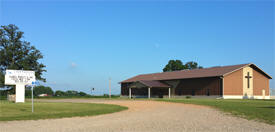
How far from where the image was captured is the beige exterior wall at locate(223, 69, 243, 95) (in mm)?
46469

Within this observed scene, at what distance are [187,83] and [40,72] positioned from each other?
2968 cm

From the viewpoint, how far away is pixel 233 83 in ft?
155

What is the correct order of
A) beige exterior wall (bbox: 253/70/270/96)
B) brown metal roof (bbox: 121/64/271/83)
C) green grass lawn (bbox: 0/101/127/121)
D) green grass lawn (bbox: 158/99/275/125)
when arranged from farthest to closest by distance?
1. beige exterior wall (bbox: 253/70/270/96)
2. brown metal roof (bbox: 121/64/271/83)
3. green grass lawn (bbox: 0/101/127/121)
4. green grass lawn (bbox: 158/99/275/125)

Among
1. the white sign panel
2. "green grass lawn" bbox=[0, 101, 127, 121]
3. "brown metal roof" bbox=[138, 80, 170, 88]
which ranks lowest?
"green grass lawn" bbox=[0, 101, 127, 121]

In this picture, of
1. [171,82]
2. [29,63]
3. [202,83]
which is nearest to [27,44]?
[29,63]

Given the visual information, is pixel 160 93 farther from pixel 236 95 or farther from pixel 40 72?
pixel 40 72

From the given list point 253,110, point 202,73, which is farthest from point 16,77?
point 202,73

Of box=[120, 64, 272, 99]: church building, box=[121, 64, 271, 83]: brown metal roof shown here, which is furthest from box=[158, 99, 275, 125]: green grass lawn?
box=[121, 64, 271, 83]: brown metal roof

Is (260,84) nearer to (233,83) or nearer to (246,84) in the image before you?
(246,84)

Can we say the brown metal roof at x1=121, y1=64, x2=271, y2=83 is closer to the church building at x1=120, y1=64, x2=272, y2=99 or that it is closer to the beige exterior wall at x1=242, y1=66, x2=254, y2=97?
the church building at x1=120, y1=64, x2=272, y2=99

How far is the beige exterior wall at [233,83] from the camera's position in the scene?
46469 mm

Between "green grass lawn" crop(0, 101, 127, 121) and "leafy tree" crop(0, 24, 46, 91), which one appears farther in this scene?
"leafy tree" crop(0, 24, 46, 91)

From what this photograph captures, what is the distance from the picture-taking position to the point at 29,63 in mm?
54812

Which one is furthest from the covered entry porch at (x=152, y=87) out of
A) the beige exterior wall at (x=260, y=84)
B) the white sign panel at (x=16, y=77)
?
the white sign panel at (x=16, y=77)
